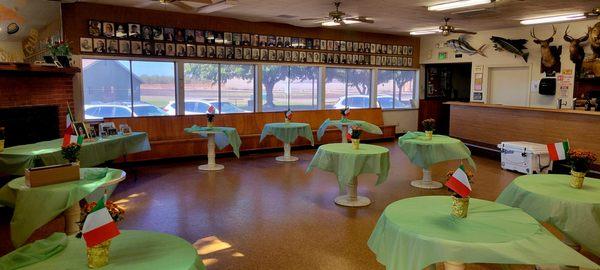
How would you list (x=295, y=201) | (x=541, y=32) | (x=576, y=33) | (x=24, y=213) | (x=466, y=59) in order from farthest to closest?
(x=466, y=59) < (x=541, y=32) < (x=576, y=33) < (x=295, y=201) < (x=24, y=213)

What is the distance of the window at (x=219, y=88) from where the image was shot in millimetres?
8672

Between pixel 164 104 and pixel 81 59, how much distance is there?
1.72 m

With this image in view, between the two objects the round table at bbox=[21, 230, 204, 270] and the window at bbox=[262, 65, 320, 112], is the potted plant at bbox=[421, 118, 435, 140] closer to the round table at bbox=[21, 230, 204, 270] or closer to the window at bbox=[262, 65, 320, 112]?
the window at bbox=[262, 65, 320, 112]

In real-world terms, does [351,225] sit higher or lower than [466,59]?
lower

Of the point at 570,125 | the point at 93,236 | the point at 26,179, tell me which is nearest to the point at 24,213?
the point at 26,179

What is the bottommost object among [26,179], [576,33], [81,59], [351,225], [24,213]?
[351,225]

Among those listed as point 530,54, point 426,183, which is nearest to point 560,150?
point 426,183

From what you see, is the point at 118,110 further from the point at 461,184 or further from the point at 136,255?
the point at 461,184

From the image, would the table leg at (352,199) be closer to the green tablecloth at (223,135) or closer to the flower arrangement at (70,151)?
the green tablecloth at (223,135)

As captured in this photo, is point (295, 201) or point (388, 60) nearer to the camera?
point (295, 201)

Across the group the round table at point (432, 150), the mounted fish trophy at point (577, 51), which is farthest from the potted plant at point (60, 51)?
the mounted fish trophy at point (577, 51)

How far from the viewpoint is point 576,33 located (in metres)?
8.44

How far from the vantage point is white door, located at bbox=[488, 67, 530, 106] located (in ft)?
31.2

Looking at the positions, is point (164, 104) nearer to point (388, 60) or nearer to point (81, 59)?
point (81, 59)
